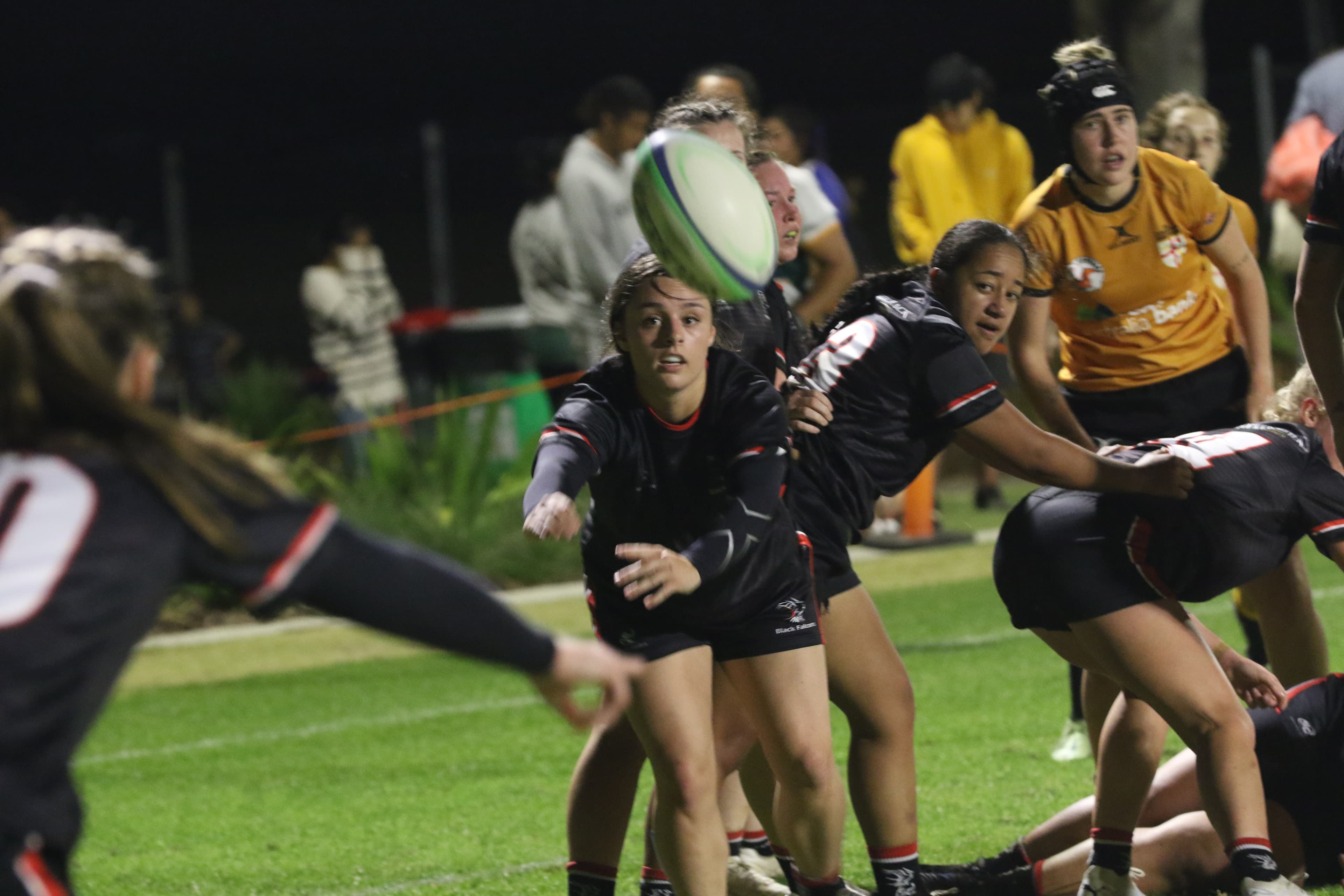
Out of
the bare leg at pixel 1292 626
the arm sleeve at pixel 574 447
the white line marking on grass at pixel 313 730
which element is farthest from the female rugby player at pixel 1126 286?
the white line marking on grass at pixel 313 730

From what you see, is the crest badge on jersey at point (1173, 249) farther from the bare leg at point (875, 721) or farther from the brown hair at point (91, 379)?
the brown hair at point (91, 379)

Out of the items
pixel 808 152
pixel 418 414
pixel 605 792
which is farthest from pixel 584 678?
pixel 418 414

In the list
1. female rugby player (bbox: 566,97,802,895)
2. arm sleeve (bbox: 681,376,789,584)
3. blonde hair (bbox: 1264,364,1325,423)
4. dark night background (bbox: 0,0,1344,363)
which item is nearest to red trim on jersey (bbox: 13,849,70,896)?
arm sleeve (bbox: 681,376,789,584)

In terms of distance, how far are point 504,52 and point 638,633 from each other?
2611cm

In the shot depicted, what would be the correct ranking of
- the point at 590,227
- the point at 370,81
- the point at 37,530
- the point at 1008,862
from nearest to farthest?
1. the point at 37,530
2. the point at 1008,862
3. the point at 590,227
4. the point at 370,81

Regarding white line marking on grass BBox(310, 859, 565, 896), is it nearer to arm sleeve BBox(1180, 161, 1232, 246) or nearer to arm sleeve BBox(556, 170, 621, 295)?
arm sleeve BBox(1180, 161, 1232, 246)

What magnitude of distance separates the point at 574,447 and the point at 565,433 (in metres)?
0.06

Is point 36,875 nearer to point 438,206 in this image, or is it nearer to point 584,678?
point 584,678

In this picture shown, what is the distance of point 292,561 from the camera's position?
2.40 meters

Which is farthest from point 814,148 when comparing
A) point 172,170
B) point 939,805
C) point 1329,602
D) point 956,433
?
point 956,433

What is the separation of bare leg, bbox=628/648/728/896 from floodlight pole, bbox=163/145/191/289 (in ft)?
38.6

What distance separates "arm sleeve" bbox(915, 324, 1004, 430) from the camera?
4.14 m

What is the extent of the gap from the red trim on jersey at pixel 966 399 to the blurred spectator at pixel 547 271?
6.03 meters

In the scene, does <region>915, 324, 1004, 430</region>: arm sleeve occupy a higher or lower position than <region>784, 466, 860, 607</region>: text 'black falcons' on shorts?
higher
